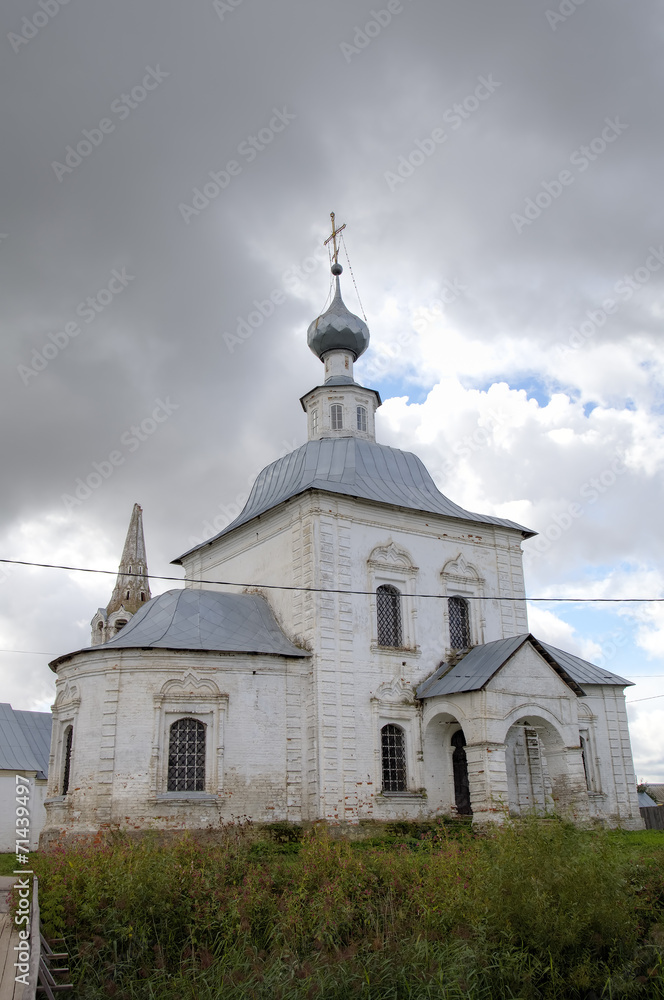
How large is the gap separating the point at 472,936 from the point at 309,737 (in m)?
8.78

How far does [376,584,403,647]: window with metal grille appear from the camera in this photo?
18.7 meters

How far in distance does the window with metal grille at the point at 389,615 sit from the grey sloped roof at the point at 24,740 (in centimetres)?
1319

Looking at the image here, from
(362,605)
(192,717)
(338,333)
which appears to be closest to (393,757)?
(362,605)

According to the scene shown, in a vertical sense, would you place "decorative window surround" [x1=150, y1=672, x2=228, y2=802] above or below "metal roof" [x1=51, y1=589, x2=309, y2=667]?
below

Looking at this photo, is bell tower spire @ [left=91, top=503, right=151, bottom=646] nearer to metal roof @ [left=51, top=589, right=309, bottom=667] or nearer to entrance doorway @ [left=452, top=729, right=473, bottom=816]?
metal roof @ [left=51, top=589, right=309, bottom=667]

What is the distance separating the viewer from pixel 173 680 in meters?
16.2

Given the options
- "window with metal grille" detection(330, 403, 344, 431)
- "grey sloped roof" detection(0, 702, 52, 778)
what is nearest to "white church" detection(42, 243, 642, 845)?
"window with metal grille" detection(330, 403, 344, 431)

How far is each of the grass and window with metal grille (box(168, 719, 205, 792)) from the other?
20.1ft

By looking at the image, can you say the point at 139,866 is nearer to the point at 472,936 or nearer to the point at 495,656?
the point at 472,936

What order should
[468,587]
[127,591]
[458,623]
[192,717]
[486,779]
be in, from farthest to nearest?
[127,591]
[468,587]
[458,623]
[192,717]
[486,779]

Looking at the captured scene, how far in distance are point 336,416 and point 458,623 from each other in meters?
6.88

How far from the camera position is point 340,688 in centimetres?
1719

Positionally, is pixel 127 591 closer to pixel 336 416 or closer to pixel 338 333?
pixel 336 416

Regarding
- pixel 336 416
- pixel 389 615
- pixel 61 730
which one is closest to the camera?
pixel 61 730
